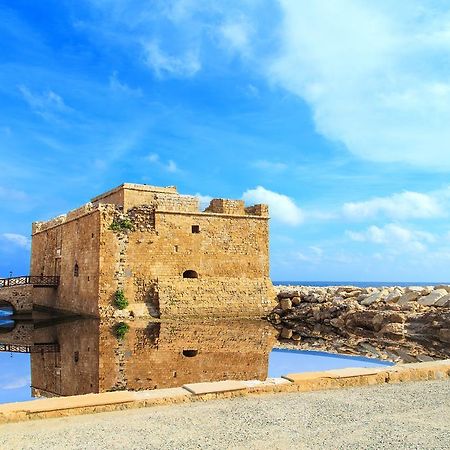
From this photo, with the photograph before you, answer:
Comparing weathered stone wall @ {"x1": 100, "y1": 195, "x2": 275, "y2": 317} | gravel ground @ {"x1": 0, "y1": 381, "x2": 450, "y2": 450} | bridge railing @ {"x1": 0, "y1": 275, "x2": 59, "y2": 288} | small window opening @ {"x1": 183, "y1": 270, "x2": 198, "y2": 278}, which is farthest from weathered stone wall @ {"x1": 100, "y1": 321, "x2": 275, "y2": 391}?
bridge railing @ {"x1": 0, "y1": 275, "x2": 59, "y2": 288}

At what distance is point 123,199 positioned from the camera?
21047 millimetres

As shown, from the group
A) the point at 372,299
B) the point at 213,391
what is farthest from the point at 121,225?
the point at 213,391

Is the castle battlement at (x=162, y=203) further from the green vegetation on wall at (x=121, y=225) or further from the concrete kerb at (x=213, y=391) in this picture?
the concrete kerb at (x=213, y=391)

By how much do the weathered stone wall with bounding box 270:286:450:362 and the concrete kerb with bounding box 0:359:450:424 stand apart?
17.8 ft

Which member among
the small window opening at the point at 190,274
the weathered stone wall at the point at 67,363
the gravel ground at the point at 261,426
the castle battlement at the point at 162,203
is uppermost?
the castle battlement at the point at 162,203

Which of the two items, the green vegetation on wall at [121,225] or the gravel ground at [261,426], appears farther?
the green vegetation on wall at [121,225]

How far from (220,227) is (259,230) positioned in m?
1.86

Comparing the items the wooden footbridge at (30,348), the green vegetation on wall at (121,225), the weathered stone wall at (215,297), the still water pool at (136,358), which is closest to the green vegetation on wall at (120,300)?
the still water pool at (136,358)

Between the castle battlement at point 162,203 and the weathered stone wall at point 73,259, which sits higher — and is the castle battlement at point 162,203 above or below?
above

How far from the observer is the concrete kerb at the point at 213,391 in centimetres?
471

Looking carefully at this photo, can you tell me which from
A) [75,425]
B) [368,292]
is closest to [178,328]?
[368,292]

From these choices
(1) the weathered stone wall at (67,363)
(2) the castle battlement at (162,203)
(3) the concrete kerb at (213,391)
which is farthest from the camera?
(2) the castle battlement at (162,203)

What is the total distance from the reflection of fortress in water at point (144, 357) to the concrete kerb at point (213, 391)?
346 cm

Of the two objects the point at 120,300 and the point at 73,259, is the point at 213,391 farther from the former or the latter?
the point at 73,259
